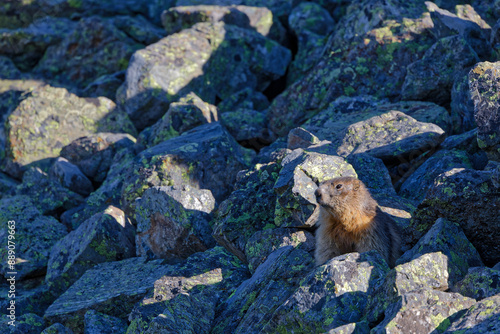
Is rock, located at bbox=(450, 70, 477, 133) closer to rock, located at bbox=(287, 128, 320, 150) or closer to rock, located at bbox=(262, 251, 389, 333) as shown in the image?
rock, located at bbox=(287, 128, 320, 150)

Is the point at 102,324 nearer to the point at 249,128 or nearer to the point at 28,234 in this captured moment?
the point at 28,234

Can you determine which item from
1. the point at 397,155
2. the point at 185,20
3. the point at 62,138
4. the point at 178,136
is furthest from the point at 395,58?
the point at 62,138

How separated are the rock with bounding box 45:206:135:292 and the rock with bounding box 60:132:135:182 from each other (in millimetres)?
3546

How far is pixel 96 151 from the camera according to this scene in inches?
574

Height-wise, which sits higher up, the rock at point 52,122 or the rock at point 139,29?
the rock at point 139,29

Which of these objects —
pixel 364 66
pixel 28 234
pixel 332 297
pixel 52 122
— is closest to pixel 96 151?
pixel 52 122

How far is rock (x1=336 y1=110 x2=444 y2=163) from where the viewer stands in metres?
10.2

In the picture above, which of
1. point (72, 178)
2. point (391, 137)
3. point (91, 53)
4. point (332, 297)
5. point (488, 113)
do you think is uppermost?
point (488, 113)

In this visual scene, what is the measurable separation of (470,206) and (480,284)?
157 cm

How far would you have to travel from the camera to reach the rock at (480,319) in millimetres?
4863

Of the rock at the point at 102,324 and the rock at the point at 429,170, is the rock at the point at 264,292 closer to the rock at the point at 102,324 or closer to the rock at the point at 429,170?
the rock at the point at 102,324

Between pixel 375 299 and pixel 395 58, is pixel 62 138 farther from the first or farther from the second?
pixel 375 299

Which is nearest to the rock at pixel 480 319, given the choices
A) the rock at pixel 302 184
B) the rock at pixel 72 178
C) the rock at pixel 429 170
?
the rock at pixel 302 184

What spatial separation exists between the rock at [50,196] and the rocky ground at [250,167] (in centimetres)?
4
